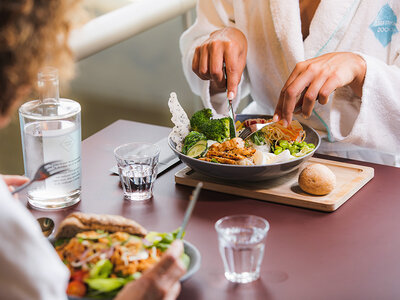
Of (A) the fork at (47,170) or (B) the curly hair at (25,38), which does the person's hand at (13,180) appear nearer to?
(A) the fork at (47,170)

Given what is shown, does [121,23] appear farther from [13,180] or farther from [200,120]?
[13,180]

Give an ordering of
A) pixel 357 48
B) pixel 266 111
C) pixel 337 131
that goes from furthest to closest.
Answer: pixel 266 111
pixel 357 48
pixel 337 131

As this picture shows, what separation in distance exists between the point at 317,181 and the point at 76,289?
2.17 ft

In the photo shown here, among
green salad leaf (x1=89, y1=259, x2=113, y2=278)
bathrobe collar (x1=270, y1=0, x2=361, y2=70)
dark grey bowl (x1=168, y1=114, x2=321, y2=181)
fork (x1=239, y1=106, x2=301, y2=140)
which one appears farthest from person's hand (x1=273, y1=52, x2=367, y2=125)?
green salad leaf (x1=89, y1=259, x2=113, y2=278)

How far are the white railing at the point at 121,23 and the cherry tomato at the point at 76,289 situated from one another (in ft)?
4.92

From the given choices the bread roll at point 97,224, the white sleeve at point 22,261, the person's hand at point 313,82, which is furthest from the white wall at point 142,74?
the white sleeve at point 22,261

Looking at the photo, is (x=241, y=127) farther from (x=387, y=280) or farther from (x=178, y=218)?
(x=387, y=280)

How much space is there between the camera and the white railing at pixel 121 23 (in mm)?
2453

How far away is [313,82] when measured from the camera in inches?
59.3

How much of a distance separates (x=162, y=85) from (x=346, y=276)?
117 inches

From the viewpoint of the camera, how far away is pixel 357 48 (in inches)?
73.9

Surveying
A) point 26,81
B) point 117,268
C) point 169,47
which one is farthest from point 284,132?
point 169,47

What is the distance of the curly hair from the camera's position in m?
0.69

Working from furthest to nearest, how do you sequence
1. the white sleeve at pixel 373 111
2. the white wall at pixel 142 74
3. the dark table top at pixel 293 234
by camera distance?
the white wall at pixel 142 74, the white sleeve at pixel 373 111, the dark table top at pixel 293 234
